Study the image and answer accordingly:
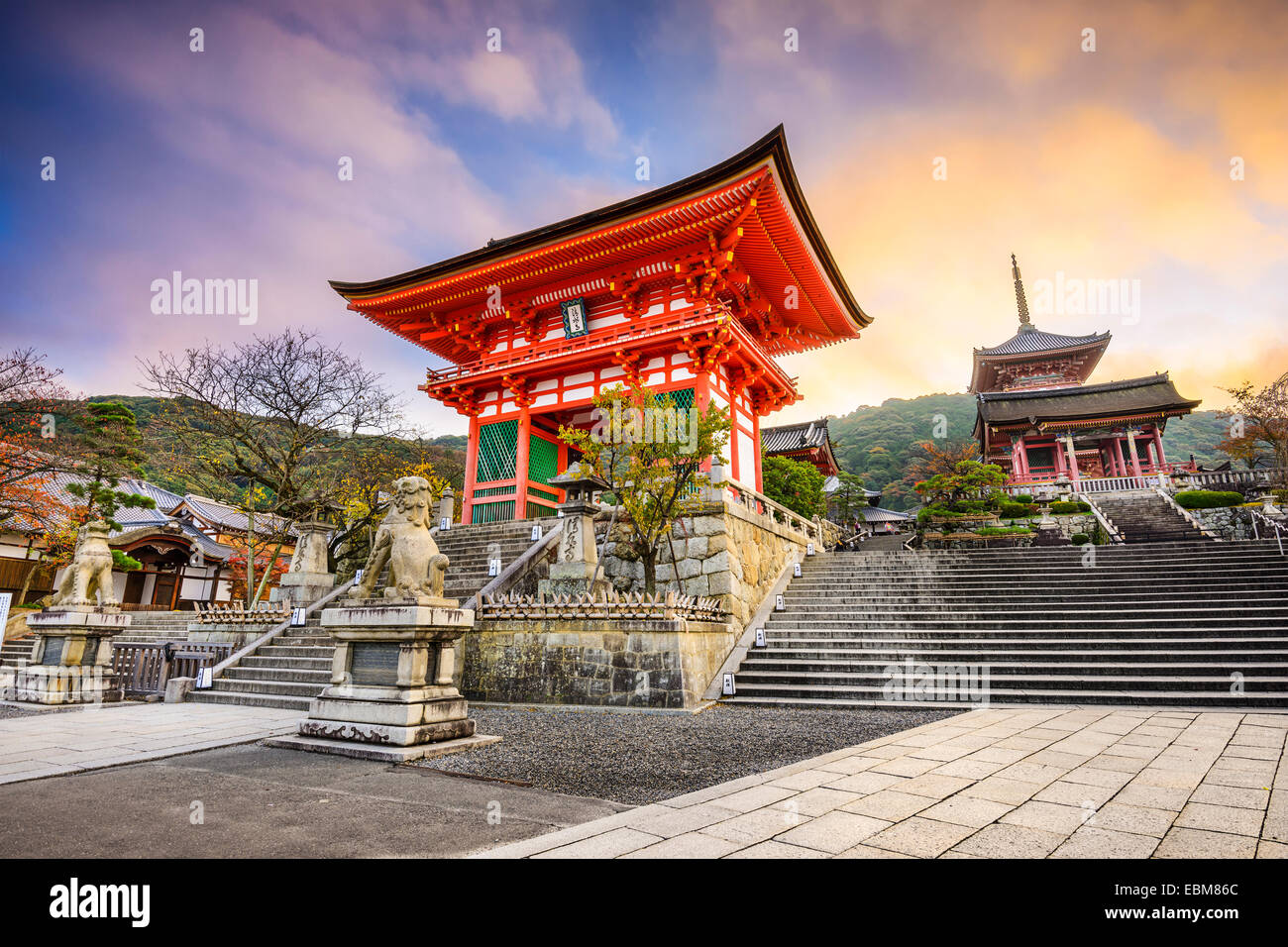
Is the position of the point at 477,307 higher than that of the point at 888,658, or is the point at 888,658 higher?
the point at 477,307

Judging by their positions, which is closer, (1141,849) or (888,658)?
(1141,849)

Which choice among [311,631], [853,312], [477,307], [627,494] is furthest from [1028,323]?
[311,631]

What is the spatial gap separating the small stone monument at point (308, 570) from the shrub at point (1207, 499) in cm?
2733

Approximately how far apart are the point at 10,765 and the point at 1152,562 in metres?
18.2

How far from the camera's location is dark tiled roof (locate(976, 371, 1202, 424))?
92.3 feet

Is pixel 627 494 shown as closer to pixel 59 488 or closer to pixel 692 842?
pixel 692 842

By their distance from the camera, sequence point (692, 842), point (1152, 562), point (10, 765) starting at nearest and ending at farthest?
point (692, 842)
point (10, 765)
point (1152, 562)

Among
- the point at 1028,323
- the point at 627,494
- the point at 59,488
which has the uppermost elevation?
the point at 1028,323

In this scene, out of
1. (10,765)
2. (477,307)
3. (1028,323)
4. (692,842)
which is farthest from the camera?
(1028,323)

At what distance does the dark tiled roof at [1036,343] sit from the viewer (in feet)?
122

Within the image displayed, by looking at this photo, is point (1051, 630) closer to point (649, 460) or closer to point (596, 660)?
point (649, 460)

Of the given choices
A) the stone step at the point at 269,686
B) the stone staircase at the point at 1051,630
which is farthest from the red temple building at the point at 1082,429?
the stone step at the point at 269,686

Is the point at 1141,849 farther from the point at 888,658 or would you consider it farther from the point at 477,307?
the point at 477,307

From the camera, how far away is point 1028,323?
46.3 meters
